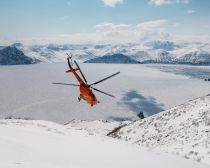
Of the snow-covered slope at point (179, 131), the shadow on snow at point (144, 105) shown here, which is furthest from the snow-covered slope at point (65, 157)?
the shadow on snow at point (144, 105)

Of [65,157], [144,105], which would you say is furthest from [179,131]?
[144,105]

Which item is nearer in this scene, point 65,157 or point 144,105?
point 65,157

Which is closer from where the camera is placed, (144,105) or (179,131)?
(179,131)

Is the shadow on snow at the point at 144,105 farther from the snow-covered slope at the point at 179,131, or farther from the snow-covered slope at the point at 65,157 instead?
the snow-covered slope at the point at 65,157

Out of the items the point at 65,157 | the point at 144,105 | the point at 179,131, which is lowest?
the point at 144,105

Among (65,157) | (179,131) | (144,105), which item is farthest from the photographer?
(144,105)

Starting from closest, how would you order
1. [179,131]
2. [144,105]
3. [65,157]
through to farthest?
[65,157]
[179,131]
[144,105]

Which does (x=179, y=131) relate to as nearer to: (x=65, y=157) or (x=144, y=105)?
(x=65, y=157)

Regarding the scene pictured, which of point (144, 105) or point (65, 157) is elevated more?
point (65, 157)

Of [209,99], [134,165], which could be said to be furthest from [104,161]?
[209,99]

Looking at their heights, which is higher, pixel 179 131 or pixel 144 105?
pixel 179 131
